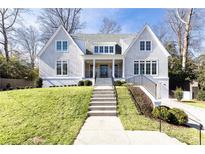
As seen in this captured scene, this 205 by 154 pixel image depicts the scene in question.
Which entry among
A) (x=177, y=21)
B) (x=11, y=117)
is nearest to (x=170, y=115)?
(x=11, y=117)

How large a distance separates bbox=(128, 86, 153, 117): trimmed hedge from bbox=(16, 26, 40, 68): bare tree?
2125 centimetres

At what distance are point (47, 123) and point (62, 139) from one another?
6.88 feet

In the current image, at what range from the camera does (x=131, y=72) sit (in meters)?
24.5

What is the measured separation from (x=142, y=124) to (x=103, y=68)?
55.3 ft

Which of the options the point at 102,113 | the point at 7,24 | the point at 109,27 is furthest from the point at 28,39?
the point at 102,113

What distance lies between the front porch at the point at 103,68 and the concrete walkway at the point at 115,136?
1644 centimetres

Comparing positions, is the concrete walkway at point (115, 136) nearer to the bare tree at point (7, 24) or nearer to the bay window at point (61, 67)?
the bay window at point (61, 67)

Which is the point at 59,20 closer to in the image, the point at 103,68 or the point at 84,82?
the point at 103,68

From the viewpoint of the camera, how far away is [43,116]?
9.95 meters

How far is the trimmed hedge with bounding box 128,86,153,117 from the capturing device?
1163 cm

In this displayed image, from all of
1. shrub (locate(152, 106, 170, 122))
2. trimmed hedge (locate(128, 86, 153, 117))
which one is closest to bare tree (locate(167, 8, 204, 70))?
trimmed hedge (locate(128, 86, 153, 117))

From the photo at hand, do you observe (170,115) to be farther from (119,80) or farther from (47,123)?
(119,80)

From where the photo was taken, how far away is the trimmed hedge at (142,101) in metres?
11.6

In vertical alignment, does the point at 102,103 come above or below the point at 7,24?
below
